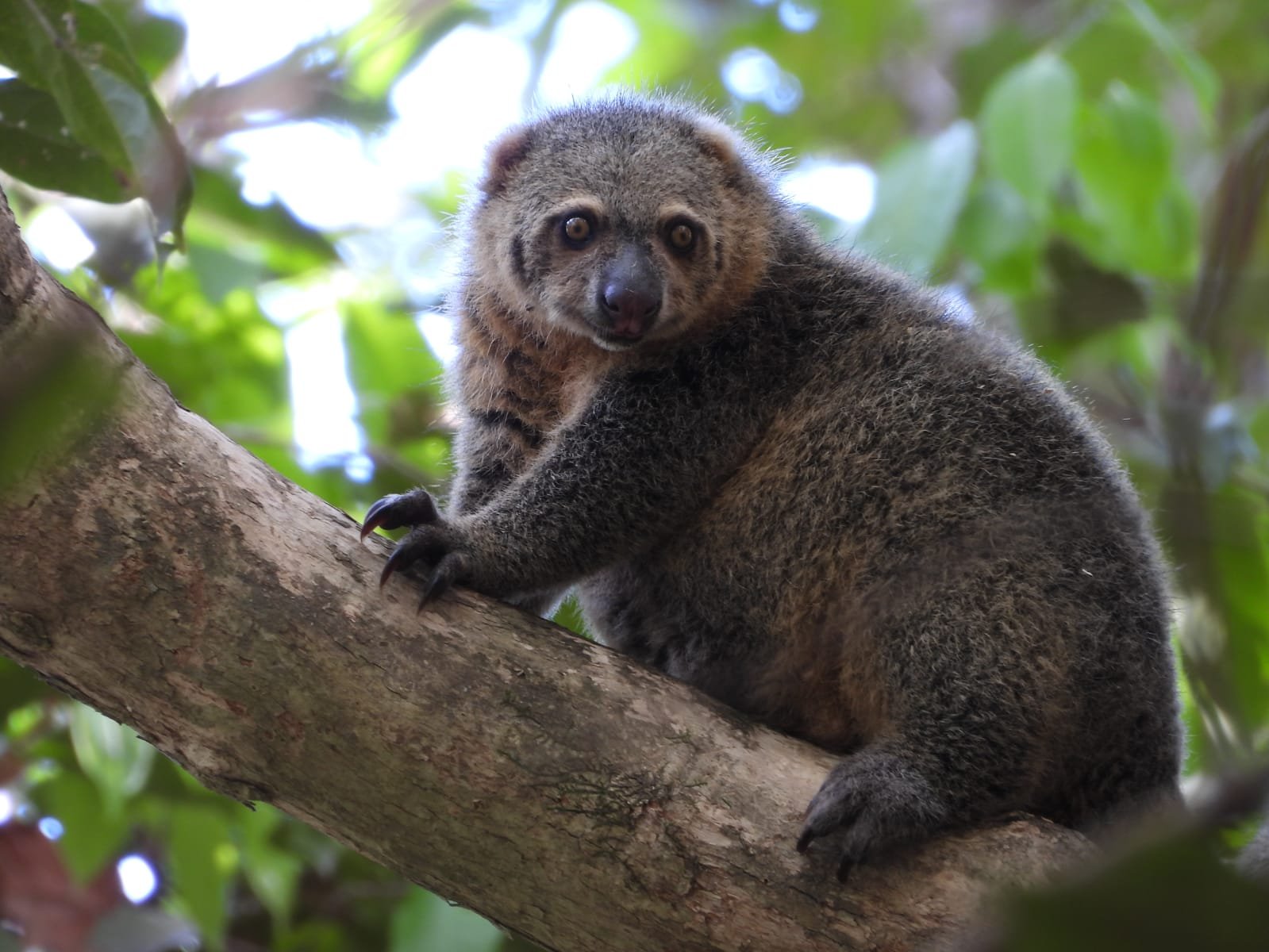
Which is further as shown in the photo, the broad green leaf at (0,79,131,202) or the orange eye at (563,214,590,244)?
the orange eye at (563,214,590,244)

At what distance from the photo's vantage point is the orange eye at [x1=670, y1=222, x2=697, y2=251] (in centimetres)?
529

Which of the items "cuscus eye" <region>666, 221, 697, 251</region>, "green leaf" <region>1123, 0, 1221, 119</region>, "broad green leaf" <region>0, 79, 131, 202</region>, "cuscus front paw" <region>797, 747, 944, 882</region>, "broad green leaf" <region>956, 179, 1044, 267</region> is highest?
"green leaf" <region>1123, 0, 1221, 119</region>

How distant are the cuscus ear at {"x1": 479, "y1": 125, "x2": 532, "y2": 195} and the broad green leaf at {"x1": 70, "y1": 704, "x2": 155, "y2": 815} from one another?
3.05 m

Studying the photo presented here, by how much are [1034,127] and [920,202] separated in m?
0.63

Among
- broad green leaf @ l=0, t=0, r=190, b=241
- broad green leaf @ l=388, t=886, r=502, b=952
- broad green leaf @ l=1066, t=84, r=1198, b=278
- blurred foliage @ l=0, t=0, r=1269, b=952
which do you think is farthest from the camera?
broad green leaf @ l=1066, t=84, r=1198, b=278

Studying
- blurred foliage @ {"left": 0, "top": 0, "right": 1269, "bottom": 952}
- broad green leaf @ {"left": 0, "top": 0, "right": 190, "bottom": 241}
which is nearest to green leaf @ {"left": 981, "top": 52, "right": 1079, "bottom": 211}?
blurred foliage @ {"left": 0, "top": 0, "right": 1269, "bottom": 952}

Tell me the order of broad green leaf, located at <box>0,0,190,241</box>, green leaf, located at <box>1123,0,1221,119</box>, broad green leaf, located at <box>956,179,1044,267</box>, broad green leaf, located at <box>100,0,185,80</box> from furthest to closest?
broad green leaf, located at <box>956,179,1044,267</box> → broad green leaf, located at <box>100,0,185,80</box> → green leaf, located at <box>1123,0,1221,119</box> → broad green leaf, located at <box>0,0,190,241</box>

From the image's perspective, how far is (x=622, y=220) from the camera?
5.25m

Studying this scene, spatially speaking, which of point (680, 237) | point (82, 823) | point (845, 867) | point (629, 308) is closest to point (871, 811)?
point (845, 867)

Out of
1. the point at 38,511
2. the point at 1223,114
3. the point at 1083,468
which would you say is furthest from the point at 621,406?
the point at 1223,114

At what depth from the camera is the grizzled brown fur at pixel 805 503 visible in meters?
3.96

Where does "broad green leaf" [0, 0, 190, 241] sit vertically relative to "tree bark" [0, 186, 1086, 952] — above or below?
above

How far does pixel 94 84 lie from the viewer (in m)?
3.98

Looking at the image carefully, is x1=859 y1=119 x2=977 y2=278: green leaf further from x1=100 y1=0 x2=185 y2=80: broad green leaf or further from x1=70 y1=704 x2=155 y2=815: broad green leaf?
x1=70 y1=704 x2=155 y2=815: broad green leaf
